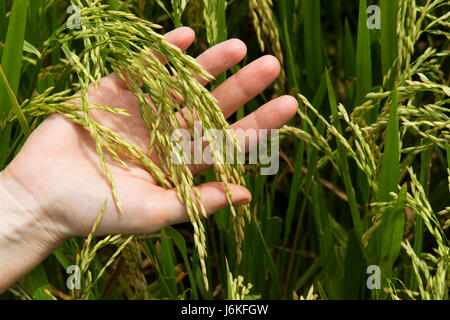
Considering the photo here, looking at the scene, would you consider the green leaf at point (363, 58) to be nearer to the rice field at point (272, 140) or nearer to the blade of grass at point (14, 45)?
the rice field at point (272, 140)

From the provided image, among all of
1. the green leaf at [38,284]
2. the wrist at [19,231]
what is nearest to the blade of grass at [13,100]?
the wrist at [19,231]

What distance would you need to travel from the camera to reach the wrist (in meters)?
1.13

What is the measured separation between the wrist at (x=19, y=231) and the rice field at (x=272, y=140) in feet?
0.19

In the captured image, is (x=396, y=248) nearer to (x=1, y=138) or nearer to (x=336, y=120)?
(x=336, y=120)

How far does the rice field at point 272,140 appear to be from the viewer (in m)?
1.01

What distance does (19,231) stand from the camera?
1140mm

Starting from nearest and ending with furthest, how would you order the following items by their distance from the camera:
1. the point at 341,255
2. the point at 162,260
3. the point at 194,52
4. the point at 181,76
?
the point at 181,76 < the point at 162,260 < the point at 341,255 < the point at 194,52

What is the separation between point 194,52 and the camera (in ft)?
5.17

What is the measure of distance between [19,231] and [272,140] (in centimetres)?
58

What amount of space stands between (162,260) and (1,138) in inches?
17.1

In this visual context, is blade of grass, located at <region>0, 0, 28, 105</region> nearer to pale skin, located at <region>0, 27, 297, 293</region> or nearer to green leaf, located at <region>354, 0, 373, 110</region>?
pale skin, located at <region>0, 27, 297, 293</region>

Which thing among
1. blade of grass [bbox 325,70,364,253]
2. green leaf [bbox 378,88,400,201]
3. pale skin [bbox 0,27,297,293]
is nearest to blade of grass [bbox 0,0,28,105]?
pale skin [bbox 0,27,297,293]

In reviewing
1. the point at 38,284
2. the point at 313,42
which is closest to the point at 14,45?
the point at 38,284
